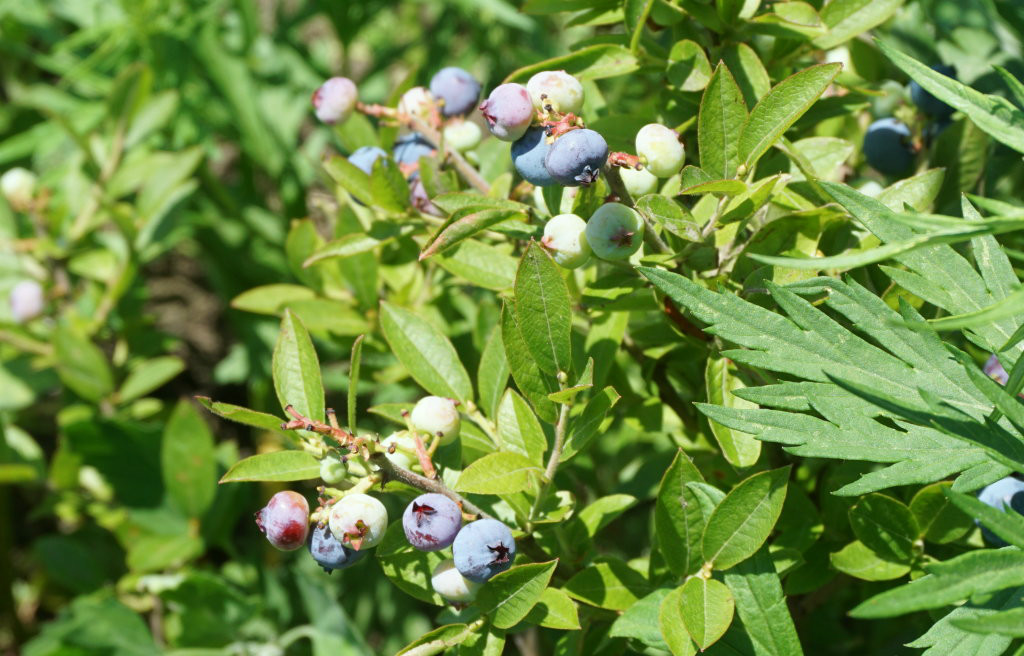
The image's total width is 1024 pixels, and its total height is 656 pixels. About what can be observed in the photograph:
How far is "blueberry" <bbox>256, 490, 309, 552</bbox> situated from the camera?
80 centimetres

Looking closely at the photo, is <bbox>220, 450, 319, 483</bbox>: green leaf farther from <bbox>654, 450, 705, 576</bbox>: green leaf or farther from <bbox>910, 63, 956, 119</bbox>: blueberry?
<bbox>910, 63, 956, 119</bbox>: blueberry

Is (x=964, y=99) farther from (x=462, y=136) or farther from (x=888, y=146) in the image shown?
(x=462, y=136)

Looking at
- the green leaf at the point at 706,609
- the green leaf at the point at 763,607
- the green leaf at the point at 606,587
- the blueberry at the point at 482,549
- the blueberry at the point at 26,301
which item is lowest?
the blueberry at the point at 26,301

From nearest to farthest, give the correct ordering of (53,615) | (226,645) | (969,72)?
(969,72), (226,645), (53,615)

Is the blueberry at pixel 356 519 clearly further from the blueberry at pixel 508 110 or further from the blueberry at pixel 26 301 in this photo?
Result: the blueberry at pixel 26 301

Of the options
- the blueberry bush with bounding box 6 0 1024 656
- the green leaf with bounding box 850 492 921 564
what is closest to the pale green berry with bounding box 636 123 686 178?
the blueberry bush with bounding box 6 0 1024 656

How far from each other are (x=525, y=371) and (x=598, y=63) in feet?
1.19

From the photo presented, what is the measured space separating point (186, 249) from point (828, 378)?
1953mm

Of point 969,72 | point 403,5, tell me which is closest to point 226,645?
point 969,72

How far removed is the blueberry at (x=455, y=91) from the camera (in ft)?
3.64

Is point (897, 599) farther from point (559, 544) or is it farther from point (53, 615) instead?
point (53, 615)

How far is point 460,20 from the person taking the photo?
8.50 ft

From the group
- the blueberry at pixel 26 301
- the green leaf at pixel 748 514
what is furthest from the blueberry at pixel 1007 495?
the blueberry at pixel 26 301

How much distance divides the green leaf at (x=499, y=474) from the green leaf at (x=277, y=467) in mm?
135
